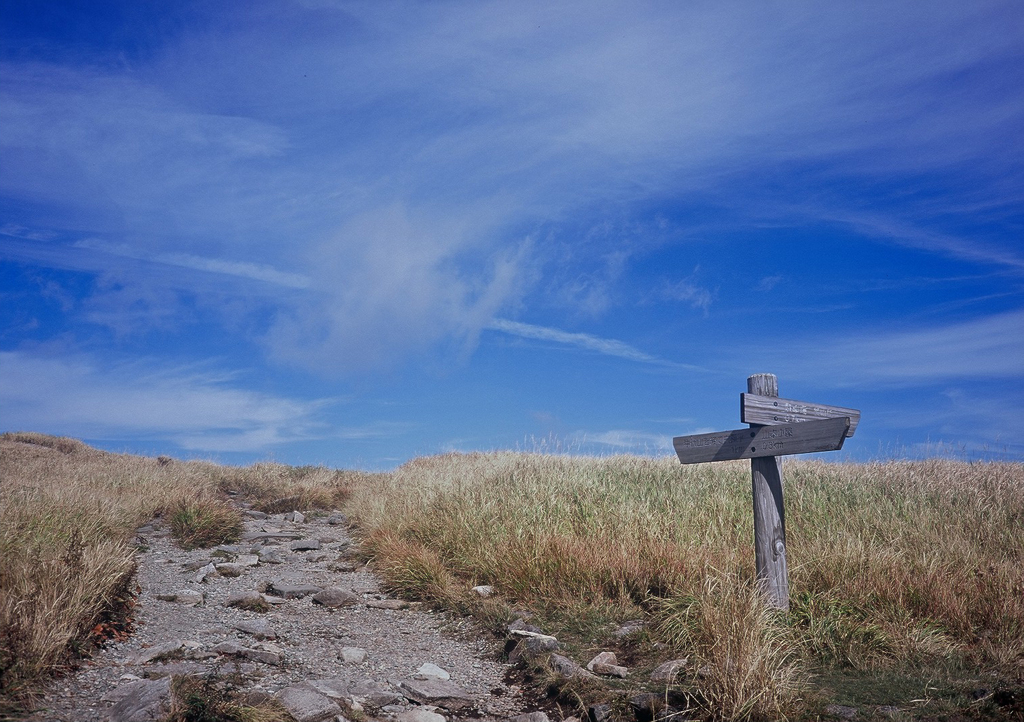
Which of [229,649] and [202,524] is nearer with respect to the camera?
[229,649]

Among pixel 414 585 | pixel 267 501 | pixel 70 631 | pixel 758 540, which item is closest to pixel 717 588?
pixel 758 540

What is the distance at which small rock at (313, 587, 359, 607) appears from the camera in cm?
788

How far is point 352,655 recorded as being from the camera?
20.0 feet

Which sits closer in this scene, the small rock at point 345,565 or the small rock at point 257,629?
the small rock at point 257,629

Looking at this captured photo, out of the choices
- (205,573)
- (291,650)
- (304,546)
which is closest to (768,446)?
(291,650)

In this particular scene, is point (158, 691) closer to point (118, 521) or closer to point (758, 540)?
point (758, 540)

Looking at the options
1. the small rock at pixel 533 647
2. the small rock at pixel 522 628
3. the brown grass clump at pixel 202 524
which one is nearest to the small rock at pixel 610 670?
the small rock at pixel 533 647

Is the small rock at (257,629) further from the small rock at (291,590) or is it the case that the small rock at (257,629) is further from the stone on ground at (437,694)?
the stone on ground at (437,694)

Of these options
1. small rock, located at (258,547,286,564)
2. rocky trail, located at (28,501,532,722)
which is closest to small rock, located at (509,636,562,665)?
rocky trail, located at (28,501,532,722)

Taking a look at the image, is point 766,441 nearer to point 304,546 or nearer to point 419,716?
point 419,716

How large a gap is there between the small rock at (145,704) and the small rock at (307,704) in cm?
78

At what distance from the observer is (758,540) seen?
6523 millimetres

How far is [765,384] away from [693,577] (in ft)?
7.07

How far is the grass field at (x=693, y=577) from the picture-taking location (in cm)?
482
